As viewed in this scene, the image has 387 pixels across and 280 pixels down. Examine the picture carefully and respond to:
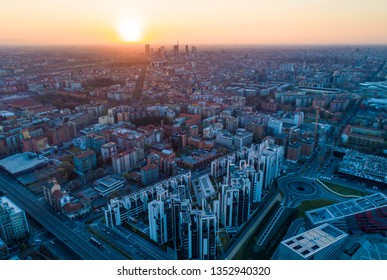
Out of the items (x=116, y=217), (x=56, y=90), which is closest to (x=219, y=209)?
(x=116, y=217)

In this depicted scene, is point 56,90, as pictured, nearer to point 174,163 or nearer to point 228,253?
point 174,163

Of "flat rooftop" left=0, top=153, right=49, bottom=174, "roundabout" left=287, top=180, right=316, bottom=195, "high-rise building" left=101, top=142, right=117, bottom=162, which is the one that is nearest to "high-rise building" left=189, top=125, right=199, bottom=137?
"high-rise building" left=101, top=142, right=117, bottom=162

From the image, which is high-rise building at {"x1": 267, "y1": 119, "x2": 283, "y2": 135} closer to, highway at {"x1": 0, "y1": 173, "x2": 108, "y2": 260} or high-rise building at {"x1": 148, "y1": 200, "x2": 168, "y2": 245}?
high-rise building at {"x1": 148, "y1": 200, "x2": 168, "y2": 245}

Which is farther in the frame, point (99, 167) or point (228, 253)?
point (99, 167)

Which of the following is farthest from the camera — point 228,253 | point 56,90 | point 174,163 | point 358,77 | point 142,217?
point 358,77

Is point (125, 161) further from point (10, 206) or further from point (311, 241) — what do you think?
point (311, 241)

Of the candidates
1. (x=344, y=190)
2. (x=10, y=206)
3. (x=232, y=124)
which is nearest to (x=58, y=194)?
(x=10, y=206)

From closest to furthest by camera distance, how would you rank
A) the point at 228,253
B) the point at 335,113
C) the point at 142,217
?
the point at 228,253, the point at 142,217, the point at 335,113
